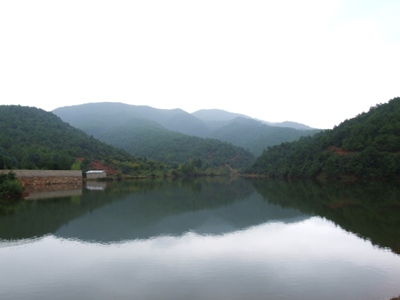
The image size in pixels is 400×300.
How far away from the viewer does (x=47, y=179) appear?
38.2 m

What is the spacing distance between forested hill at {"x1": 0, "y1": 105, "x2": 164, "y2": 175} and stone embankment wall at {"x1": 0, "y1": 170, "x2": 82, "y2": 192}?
286 cm

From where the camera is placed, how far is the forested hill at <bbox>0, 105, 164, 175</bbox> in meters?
47.6

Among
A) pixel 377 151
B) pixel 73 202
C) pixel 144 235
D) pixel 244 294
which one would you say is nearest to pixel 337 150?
pixel 377 151

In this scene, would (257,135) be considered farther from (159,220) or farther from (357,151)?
(159,220)

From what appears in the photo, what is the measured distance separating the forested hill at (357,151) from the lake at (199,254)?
33.4 meters

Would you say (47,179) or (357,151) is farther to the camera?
(357,151)

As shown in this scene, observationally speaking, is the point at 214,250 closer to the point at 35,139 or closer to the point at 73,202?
the point at 73,202

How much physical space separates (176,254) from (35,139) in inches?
2208

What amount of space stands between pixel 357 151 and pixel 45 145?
178 feet

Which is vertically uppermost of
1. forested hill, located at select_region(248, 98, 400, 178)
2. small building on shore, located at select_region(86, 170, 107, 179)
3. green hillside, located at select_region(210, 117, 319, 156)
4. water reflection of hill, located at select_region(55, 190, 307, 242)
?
green hillside, located at select_region(210, 117, 319, 156)

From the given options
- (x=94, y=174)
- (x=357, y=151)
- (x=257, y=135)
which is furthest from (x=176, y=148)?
(x=357, y=151)

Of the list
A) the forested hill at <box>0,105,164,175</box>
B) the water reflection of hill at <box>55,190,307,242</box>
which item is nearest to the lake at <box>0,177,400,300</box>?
the water reflection of hill at <box>55,190,307,242</box>

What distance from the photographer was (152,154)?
11462 centimetres

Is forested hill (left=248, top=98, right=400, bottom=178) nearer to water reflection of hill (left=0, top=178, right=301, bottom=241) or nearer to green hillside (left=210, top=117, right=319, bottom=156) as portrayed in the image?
water reflection of hill (left=0, top=178, right=301, bottom=241)
